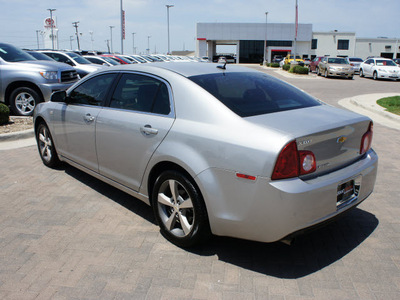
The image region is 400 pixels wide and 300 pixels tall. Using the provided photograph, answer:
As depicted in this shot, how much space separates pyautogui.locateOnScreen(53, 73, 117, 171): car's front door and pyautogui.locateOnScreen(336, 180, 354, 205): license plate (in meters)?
2.75

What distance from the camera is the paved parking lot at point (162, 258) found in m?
2.94

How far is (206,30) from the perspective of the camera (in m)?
78.6

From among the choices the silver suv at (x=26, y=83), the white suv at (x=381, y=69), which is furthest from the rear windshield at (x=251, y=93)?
the white suv at (x=381, y=69)

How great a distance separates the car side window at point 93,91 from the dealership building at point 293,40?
75.6m

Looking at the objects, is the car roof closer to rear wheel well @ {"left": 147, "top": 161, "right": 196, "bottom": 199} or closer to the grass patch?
rear wheel well @ {"left": 147, "top": 161, "right": 196, "bottom": 199}

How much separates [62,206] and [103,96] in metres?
1.40

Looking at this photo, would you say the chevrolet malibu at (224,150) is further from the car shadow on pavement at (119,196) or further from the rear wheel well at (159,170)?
the car shadow on pavement at (119,196)

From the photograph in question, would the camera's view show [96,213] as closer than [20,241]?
No

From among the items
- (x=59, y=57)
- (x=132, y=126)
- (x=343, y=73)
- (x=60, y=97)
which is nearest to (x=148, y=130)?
(x=132, y=126)

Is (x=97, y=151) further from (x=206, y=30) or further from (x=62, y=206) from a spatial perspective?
(x=206, y=30)

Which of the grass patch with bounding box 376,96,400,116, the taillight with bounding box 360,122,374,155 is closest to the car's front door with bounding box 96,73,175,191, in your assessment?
the taillight with bounding box 360,122,374,155

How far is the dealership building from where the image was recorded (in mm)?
77938

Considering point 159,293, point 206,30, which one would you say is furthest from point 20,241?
point 206,30

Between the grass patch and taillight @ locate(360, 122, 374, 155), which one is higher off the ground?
taillight @ locate(360, 122, 374, 155)
